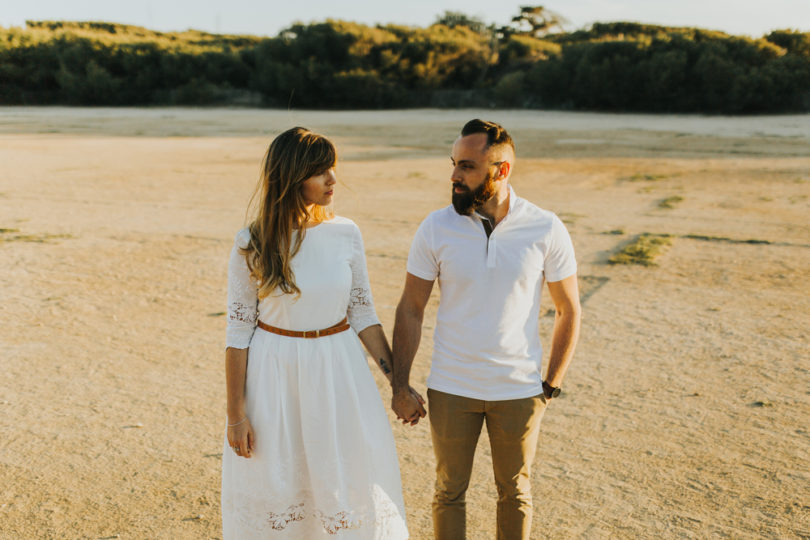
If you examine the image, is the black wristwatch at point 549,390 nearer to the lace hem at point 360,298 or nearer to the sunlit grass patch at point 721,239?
the lace hem at point 360,298

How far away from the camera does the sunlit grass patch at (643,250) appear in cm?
781

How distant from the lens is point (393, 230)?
374 inches

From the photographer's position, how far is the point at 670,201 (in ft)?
37.5

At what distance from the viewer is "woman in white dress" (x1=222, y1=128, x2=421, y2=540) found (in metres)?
2.42

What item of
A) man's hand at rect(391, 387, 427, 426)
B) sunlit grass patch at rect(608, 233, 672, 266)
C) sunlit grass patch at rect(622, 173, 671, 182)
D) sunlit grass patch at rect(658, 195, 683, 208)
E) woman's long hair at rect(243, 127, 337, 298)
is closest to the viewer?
woman's long hair at rect(243, 127, 337, 298)

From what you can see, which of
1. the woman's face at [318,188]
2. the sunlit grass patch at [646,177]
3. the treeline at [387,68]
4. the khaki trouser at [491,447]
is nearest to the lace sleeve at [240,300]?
the woman's face at [318,188]

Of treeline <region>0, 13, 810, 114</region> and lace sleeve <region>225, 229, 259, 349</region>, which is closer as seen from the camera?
lace sleeve <region>225, 229, 259, 349</region>

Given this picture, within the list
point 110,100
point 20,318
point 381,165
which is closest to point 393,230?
point 20,318

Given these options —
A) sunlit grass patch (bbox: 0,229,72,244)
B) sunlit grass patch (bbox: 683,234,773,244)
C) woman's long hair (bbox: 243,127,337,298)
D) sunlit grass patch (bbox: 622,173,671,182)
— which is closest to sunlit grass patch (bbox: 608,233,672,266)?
sunlit grass patch (bbox: 683,234,773,244)

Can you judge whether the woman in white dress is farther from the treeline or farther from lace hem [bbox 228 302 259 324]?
the treeline

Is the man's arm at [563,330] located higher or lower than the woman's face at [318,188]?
lower

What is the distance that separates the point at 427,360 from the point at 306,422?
9.25 ft

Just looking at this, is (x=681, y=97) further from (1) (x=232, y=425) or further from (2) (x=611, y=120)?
(1) (x=232, y=425)

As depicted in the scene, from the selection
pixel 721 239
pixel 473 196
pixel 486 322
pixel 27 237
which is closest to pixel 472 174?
pixel 473 196
